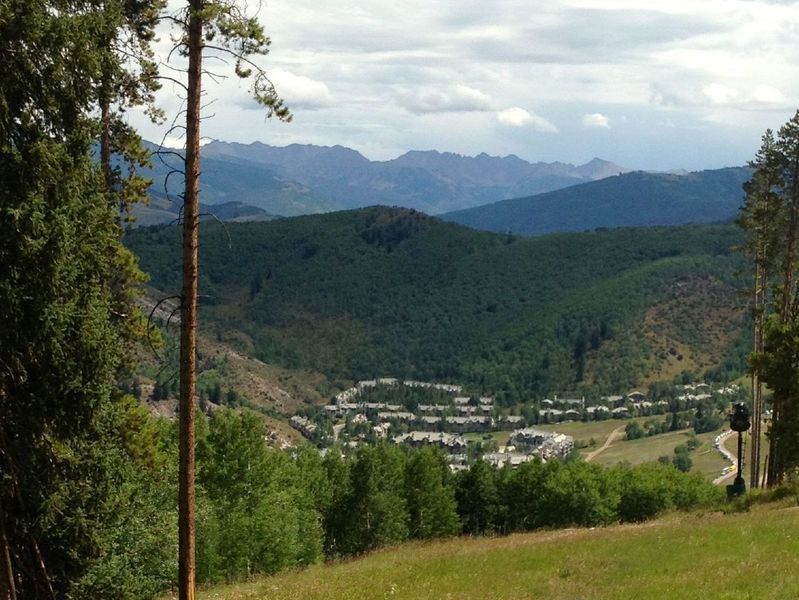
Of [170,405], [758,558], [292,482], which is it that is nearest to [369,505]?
[292,482]

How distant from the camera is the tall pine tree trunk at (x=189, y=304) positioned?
15.6m

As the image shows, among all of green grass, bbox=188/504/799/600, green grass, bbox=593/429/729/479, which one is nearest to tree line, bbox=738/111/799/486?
green grass, bbox=188/504/799/600

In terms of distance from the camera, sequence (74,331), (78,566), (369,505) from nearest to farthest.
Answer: (74,331) < (78,566) < (369,505)

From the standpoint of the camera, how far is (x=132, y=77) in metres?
23.2

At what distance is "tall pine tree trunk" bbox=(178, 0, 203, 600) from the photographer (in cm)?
1560

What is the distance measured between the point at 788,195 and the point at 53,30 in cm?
3884

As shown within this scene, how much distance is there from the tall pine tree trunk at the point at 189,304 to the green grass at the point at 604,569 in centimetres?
596

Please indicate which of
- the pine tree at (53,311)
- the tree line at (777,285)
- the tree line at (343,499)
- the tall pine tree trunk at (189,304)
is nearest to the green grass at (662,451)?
the tree line at (343,499)

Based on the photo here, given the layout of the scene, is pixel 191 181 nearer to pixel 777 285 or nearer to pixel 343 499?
pixel 777 285

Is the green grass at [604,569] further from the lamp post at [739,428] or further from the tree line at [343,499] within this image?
the lamp post at [739,428]

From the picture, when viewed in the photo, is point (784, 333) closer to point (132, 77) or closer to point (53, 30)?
point (132, 77)

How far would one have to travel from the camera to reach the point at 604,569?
22.3 m

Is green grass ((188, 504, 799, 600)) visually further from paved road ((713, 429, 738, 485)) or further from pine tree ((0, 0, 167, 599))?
paved road ((713, 429, 738, 485))

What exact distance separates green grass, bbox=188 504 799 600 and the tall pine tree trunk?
5959 mm
